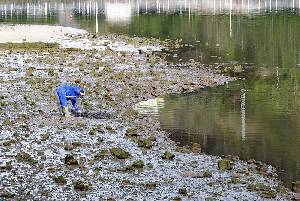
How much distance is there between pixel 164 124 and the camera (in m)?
24.9

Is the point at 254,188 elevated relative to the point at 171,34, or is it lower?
lower

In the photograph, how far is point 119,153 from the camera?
19.4 m

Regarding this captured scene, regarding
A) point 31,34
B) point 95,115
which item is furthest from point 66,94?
point 31,34

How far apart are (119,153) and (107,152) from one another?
2.20 ft

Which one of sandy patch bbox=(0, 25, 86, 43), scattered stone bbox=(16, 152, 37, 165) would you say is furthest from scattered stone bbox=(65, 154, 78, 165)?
sandy patch bbox=(0, 25, 86, 43)

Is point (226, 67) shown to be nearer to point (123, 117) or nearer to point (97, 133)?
point (123, 117)

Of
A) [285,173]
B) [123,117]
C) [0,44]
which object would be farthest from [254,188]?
[0,44]

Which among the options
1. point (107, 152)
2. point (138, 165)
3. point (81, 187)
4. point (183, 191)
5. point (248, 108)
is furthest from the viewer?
point (248, 108)

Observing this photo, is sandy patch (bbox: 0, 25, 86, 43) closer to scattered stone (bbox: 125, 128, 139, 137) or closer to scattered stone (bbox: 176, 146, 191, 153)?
scattered stone (bbox: 125, 128, 139, 137)

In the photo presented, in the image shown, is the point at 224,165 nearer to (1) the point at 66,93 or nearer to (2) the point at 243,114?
(2) the point at 243,114

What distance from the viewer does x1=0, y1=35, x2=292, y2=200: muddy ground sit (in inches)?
643

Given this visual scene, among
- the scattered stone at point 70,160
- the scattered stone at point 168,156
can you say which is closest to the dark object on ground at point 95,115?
the scattered stone at point 168,156

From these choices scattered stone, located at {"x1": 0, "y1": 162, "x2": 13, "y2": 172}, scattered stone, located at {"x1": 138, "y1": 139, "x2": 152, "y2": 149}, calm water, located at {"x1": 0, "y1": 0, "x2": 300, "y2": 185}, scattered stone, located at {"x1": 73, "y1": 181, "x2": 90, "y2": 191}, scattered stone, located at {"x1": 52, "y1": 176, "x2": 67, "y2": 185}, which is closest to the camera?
scattered stone, located at {"x1": 73, "y1": 181, "x2": 90, "y2": 191}

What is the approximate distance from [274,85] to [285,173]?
16793mm
